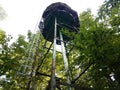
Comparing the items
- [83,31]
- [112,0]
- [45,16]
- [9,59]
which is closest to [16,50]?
[9,59]

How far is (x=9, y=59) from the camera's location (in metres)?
12.1

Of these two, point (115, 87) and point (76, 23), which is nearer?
point (115, 87)

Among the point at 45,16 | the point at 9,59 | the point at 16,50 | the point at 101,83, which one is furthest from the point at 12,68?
the point at 101,83

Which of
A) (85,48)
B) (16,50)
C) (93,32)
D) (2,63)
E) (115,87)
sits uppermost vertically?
(16,50)

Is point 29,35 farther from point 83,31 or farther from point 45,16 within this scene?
point 83,31

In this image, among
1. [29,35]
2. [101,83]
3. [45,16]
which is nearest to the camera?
[101,83]

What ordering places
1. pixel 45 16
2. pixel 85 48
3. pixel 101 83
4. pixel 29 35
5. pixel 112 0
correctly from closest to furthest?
pixel 85 48, pixel 101 83, pixel 45 16, pixel 112 0, pixel 29 35

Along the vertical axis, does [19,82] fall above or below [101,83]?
above

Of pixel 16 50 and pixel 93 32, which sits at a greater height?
pixel 16 50

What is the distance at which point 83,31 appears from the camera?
5855 millimetres

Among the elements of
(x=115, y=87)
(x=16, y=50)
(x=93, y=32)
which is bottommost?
(x=115, y=87)

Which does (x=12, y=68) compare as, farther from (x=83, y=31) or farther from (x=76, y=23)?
(x=83, y=31)

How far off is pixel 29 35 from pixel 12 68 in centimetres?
321

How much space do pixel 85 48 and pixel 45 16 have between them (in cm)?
511
